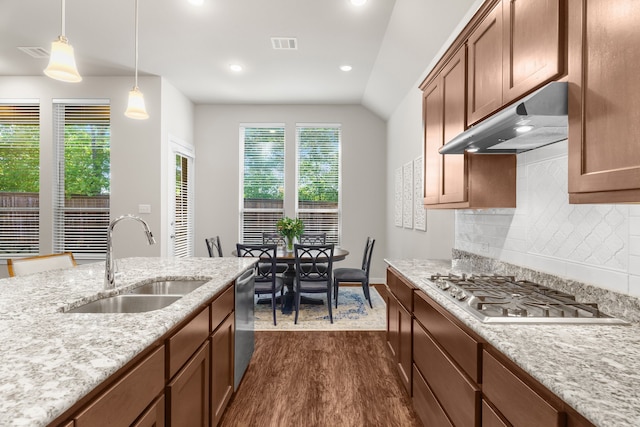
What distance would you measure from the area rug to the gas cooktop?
202 centimetres

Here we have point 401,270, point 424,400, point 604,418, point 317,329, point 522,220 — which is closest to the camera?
point 604,418

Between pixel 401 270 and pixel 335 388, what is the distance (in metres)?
1.01

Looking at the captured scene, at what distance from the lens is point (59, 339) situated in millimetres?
1003

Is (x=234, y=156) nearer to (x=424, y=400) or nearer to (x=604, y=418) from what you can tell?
(x=424, y=400)

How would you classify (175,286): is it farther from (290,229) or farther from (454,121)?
(290,229)

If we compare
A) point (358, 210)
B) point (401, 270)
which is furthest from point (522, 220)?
point (358, 210)

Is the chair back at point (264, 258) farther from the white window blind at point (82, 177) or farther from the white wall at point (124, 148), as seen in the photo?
the white window blind at point (82, 177)

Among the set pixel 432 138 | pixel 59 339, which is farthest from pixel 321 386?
pixel 432 138

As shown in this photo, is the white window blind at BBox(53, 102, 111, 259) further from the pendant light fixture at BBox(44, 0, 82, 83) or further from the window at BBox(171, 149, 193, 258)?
the pendant light fixture at BBox(44, 0, 82, 83)

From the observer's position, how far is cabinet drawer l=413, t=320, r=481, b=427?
4.01 feet

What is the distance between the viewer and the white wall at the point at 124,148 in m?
4.64

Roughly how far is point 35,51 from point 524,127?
5.28 metres

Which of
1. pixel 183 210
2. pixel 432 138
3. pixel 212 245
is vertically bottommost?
pixel 212 245

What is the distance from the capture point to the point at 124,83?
4.69 metres
